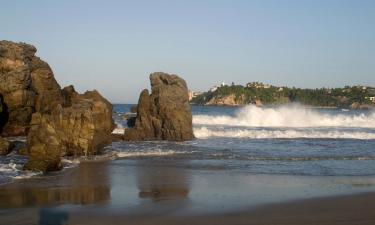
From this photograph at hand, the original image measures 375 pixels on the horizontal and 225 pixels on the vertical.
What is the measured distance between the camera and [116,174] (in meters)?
15.0

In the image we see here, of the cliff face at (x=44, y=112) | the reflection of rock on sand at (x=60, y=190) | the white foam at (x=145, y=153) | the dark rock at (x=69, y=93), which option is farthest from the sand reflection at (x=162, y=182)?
the dark rock at (x=69, y=93)

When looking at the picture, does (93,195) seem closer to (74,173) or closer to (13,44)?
(74,173)

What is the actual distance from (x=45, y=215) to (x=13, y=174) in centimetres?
588

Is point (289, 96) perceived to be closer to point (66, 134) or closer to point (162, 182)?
point (66, 134)

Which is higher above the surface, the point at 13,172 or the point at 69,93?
the point at 69,93

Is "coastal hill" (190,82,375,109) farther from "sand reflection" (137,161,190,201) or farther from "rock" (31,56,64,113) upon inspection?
"sand reflection" (137,161,190,201)

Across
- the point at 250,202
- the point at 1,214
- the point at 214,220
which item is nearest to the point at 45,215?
the point at 1,214

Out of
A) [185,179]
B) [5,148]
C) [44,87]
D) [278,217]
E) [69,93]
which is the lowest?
[278,217]

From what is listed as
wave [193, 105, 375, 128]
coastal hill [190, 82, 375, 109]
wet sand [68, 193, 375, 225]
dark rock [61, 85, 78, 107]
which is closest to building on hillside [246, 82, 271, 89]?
coastal hill [190, 82, 375, 109]

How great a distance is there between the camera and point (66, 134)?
66.7 ft

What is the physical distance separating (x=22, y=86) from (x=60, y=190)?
1699 cm

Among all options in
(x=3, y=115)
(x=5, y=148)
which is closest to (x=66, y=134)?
(x=5, y=148)

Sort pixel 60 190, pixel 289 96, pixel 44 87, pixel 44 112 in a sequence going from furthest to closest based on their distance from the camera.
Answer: pixel 289 96, pixel 44 87, pixel 44 112, pixel 60 190

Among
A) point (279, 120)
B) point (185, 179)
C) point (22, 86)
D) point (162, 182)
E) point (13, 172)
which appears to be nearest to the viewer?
point (162, 182)
